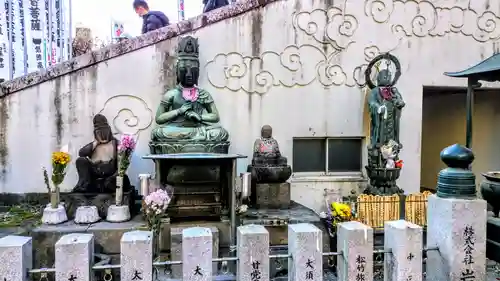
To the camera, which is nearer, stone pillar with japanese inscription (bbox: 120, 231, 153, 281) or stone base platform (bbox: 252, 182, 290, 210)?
stone pillar with japanese inscription (bbox: 120, 231, 153, 281)

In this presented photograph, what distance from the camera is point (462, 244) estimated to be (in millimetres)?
3297


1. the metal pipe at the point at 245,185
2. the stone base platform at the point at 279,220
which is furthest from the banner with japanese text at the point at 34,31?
the stone base platform at the point at 279,220

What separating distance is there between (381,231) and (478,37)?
480 cm

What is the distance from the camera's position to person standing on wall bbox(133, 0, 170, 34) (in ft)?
27.3

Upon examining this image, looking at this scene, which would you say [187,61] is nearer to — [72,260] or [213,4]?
[213,4]

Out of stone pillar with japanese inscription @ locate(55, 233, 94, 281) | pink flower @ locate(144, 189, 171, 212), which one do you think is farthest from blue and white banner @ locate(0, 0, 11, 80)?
stone pillar with japanese inscription @ locate(55, 233, 94, 281)

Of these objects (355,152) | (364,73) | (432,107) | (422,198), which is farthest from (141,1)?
(432,107)

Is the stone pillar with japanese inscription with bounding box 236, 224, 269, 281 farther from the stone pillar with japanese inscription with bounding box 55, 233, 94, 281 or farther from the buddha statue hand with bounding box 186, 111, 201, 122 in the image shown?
the buddha statue hand with bounding box 186, 111, 201, 122

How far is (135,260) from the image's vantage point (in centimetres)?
278

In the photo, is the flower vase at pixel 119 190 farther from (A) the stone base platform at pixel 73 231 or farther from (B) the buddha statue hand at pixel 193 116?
(B) the buddha statue hand at pixel 193 116

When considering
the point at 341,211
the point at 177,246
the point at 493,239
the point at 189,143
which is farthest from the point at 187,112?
the point at 493,239

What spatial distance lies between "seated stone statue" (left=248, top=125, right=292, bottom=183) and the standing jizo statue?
1.63m

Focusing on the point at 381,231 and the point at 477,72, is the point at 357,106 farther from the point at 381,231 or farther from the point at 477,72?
the point at 477,72

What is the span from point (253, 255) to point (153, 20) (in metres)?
6.75
